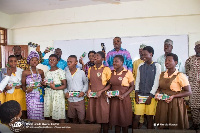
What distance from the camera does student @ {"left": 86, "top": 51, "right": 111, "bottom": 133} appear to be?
126 inches

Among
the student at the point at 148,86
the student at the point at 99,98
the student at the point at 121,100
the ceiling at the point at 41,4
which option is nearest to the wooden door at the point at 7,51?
the ceiling at the point at 41,4

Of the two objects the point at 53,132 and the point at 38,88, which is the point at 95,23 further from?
the point at 53,132

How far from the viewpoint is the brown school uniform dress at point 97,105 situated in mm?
3193

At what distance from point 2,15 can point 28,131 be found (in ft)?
24.0

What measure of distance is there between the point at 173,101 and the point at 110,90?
116 centimetres

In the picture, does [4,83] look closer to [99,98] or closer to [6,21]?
[99,98]

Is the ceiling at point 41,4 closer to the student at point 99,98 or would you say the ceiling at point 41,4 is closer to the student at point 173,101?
the student at point 99,98

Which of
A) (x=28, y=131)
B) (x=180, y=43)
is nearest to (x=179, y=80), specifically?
(x=28, y=131)

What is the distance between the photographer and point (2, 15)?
7.57 meters

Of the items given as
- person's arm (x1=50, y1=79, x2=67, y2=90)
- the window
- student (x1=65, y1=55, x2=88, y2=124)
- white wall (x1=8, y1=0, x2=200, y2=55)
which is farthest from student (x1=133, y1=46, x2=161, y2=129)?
the window

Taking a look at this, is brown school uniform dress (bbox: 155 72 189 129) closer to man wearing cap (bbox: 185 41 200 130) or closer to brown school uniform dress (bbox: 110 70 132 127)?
brown school uniform dress (bbox: 110 70 132 127)

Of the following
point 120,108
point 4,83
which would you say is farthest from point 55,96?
point 120,108

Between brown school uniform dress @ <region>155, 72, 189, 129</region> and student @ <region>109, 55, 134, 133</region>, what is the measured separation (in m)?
0.53

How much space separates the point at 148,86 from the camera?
309cm
